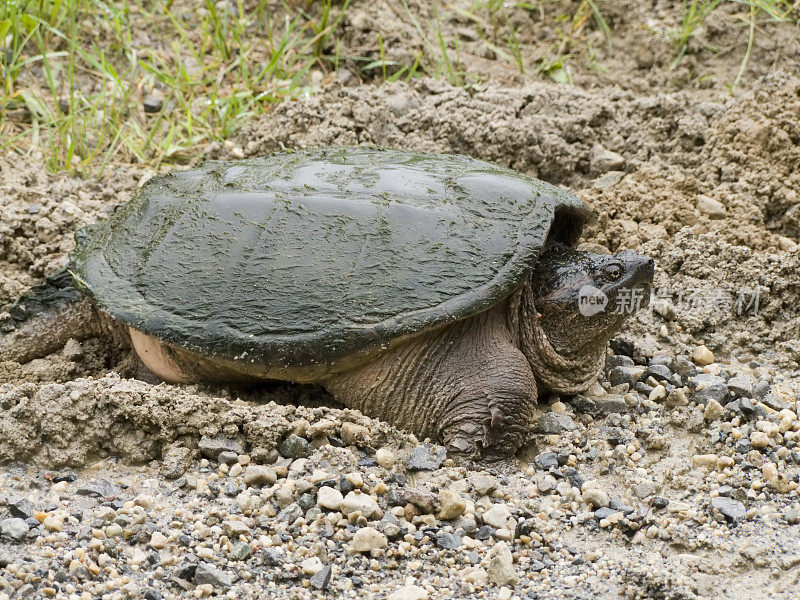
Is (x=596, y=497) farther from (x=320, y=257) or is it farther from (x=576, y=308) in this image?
(x=320, y=257)

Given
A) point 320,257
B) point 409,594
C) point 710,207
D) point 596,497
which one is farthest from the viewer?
point 710,207

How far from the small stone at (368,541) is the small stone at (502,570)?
32cm

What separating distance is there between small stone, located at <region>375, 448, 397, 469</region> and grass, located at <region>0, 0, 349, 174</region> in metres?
2.75

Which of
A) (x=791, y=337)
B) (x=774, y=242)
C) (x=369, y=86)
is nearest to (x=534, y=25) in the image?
(x=369, y=86)

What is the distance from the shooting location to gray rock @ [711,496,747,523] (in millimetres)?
2703

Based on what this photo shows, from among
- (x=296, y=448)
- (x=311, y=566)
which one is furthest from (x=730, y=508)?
(x=296, y=448)

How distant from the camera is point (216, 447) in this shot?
3.02 m

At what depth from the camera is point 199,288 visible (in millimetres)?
3338

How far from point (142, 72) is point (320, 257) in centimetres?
312

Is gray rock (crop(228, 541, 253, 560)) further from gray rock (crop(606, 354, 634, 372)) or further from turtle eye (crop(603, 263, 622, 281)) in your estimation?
gray rock (crop(606, 354, 634, 372))

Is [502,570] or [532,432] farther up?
[502,570]

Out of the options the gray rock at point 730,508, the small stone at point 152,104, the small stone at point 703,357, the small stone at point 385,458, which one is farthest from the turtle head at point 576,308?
the small stone at point 152,104

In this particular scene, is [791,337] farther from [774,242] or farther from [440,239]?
[440,239]

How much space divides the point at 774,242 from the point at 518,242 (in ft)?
5.60
